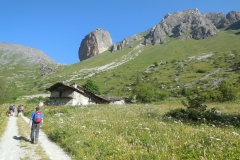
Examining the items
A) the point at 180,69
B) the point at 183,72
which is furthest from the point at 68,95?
the point at 180,69

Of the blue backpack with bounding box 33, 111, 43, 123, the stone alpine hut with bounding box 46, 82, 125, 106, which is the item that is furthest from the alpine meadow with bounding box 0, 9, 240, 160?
the stone alpine hut with bounding box 46, 82, 125, 106

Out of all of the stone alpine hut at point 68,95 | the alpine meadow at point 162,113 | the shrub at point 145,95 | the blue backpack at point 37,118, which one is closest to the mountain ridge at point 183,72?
the alpine meadow at point 162,113

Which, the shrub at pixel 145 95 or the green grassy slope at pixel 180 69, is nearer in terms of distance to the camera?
the shrub at pixel 145 95

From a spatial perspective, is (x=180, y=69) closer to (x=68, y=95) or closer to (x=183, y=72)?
(x=183, y=72)

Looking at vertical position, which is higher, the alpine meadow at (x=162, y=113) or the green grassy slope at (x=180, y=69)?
the green grassy slope at (x=180, y=69)

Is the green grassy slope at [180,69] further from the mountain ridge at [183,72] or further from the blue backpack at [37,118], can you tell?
the blue backpack at [37,118]

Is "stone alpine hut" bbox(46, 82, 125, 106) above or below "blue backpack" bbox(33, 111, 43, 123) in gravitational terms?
above

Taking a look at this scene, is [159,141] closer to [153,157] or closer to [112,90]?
[153,157]

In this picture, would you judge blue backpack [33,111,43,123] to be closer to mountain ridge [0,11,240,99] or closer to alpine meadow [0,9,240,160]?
alpine meadow [0,9,240,160]

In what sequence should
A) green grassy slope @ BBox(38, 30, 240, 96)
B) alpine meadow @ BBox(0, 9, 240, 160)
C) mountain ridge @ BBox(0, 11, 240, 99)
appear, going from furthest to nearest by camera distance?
1. green grassy slope @ BBox(38, 30, 240, 96)
2. mountain ridge @ BBox(0, 11, 240, 99)
3. alpine meadow @ BBox(0, 9, 240, 160)

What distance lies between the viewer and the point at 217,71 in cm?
12519

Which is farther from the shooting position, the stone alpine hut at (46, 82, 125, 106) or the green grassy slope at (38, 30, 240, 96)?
the green grassy slope at (38, 30, 240, 96)

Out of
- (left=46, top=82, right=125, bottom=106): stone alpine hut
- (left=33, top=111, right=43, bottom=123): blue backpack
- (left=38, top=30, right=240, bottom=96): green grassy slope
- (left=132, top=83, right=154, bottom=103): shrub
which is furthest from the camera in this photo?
(left=38, top=30, right=240, bottom=96): green grassy slope

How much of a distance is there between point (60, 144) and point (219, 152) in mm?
8584
